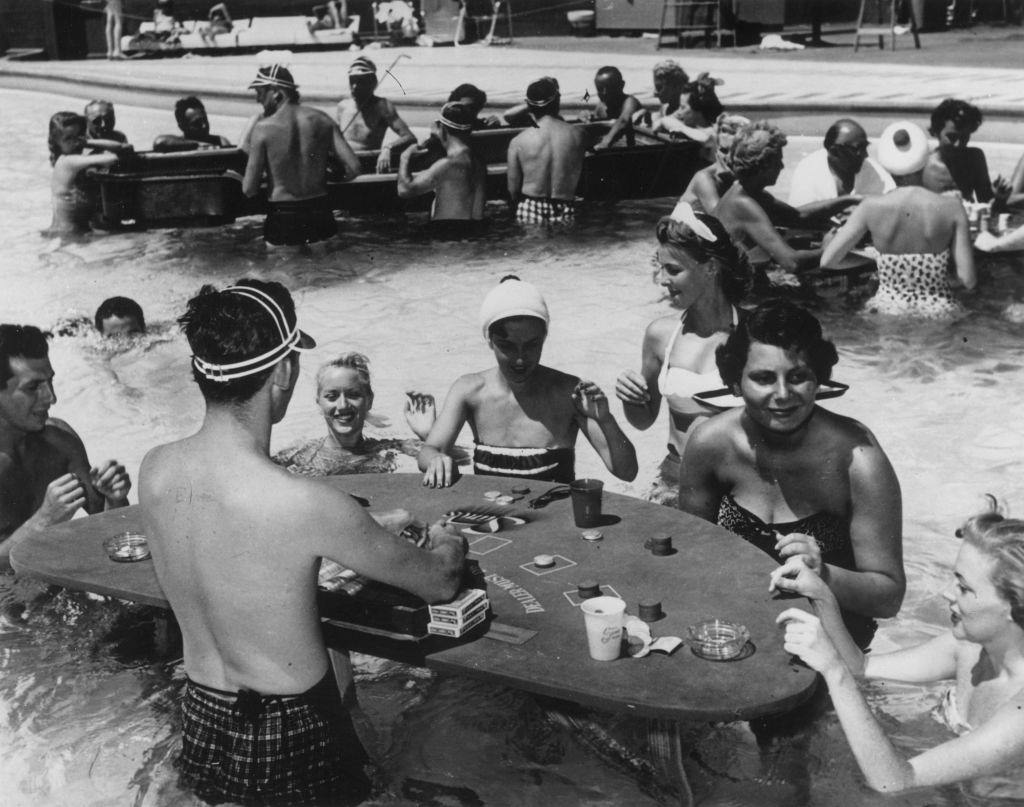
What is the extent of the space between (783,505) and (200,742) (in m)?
2.02

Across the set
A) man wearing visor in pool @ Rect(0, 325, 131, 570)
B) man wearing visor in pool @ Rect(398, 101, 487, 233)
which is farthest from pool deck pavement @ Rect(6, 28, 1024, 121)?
man wearing visor in pool @ Rect(0, 325, 131, 570)

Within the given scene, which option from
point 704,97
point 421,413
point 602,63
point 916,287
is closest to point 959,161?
point 916,287

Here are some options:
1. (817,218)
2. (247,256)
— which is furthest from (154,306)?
(817,218)

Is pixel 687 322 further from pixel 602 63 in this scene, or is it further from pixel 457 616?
pixel 602 63

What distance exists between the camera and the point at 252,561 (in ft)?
10.1

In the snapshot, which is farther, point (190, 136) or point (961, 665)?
point (190, 136)

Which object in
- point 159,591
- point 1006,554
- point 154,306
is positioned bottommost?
point 154,306

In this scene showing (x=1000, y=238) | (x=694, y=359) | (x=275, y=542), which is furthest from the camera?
(x=1000, y=238)

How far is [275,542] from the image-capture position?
3055 millimetres

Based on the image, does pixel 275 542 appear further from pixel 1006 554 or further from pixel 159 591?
pixel 1006 554

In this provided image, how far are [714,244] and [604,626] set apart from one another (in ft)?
7.61

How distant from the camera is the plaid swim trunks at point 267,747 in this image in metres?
3.26

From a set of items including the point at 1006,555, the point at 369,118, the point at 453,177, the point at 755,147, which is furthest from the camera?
the point at 369,118

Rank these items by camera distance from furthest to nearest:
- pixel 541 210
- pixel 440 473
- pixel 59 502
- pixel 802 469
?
1. pixel 541 210
2. pixel 440 473
3. pixel 59 502
4. pixel 802 469
